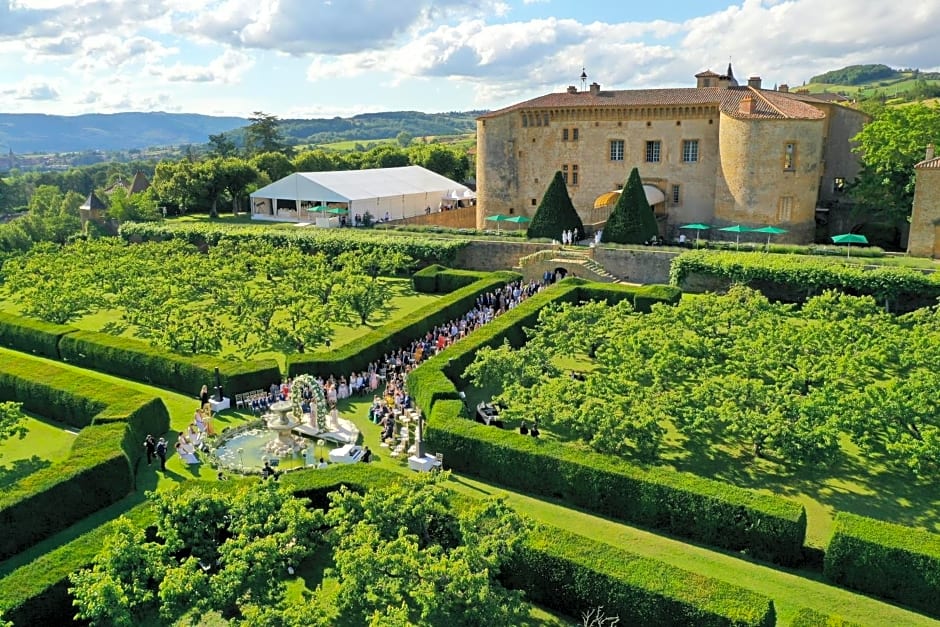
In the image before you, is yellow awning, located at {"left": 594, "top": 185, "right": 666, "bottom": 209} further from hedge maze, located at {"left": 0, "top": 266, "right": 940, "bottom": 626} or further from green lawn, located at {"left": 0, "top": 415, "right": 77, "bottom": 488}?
green lawn, located at {"left": 0, "top": 415, "right": 77, "bottom": 488}

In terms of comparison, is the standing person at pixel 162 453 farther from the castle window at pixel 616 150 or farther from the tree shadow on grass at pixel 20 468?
the castle window at pixel 616 150

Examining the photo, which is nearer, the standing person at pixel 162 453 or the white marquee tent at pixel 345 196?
the standing person at pixel 162 453

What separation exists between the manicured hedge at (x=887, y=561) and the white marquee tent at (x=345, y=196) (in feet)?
161

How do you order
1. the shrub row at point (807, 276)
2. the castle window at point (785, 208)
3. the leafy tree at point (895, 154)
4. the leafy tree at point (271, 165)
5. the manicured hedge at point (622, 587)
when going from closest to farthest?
the manicured hedge at point (622, 587) → the shrub row at point (807, 276) → the leafy tree at point (895, 154) → the castle window at point (785, 208) → the leafy tree at point (271, 165)

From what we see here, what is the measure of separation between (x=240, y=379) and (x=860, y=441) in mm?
18540

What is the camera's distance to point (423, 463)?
19.6 metres

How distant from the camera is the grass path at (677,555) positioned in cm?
1380

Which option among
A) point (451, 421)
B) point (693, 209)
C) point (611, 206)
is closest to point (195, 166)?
point (611, 206)

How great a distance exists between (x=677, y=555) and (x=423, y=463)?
7270mm

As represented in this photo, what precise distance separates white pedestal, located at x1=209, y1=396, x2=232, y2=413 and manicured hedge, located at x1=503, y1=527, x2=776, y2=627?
13186mm

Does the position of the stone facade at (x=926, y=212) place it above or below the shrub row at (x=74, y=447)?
above

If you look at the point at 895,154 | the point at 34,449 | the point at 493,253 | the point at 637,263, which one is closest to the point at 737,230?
the point at 637,263

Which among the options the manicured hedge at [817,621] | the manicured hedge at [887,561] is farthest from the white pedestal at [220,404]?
the manicured hedge at [817,621]

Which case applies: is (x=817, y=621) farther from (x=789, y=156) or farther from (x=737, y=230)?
(x=789, y=156)
